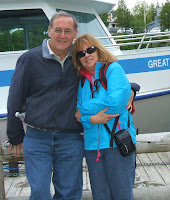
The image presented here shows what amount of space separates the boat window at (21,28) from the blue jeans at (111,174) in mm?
3192

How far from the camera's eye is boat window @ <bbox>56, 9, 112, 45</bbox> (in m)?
5.38

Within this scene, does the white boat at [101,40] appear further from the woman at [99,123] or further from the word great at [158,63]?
the woman at [99,123]

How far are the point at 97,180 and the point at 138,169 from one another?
93.8 inches

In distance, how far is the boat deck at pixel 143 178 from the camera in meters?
3.84

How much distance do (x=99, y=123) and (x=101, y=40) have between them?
11.9 ft

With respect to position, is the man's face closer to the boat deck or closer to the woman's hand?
the woman's hand

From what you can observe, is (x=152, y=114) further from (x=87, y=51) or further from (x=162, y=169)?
(x=87, y=51)

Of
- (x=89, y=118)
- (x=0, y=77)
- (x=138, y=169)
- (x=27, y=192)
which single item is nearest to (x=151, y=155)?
(x=138, y=169)

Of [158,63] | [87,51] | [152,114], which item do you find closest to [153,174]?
[152,114]

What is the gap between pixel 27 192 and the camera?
3.78m

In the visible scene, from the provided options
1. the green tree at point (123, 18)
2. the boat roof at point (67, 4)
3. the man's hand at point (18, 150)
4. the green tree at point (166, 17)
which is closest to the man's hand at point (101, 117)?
the man's hand at point (18, 150)

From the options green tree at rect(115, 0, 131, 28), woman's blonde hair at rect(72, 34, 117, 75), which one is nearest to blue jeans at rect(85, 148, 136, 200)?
woman's blonde hair at rect(72, 34, 117, 75)

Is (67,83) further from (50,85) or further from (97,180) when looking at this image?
(97,180)

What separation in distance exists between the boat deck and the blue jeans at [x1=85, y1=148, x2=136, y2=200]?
1.57 m
